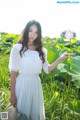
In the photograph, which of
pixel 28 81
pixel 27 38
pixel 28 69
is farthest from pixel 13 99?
pixel 27 38

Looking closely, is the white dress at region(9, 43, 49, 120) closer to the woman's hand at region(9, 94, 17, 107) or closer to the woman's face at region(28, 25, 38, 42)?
the woman's hand at region(9, 94, 17, 107)

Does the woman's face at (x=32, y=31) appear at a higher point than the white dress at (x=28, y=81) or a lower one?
higher

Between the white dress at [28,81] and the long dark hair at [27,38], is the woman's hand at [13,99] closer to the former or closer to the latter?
the white dress at [28,81]

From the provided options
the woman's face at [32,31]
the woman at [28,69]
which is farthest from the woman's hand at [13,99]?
the woman's face at [32,31]

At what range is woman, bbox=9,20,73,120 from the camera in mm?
3455

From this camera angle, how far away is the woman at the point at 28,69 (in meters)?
3.46

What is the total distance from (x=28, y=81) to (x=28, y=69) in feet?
0.42

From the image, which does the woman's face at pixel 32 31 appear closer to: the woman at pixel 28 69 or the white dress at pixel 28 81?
the woman at pixel 28 69

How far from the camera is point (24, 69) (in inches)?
137

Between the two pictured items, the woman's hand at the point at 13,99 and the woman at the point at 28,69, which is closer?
the woman at the point at 28,69

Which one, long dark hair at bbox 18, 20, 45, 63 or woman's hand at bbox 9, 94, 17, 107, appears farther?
woman's hand at bbox 9, 94, 17, 107

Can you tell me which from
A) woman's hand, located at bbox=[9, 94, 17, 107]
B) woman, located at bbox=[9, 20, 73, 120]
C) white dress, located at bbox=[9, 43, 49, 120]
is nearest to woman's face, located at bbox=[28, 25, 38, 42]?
woman, located at bbox=[9, 20, 73, 120]

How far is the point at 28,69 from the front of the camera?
3475 mm

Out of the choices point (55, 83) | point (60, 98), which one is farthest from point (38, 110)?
point (55, 83)
